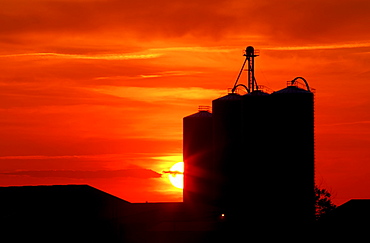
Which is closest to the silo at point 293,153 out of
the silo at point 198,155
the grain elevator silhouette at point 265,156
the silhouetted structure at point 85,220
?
the grain elevator silhouette at point 265,156

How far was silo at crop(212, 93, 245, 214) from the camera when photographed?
8800 cm

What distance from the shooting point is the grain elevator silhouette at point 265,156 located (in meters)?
83.8

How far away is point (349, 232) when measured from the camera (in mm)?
66375

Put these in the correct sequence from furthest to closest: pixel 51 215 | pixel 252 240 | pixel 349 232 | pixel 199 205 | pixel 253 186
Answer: pixel 199 205 < pixel 253 186 < pixel 252 240 < pixel 51 215 < pixel 349 232

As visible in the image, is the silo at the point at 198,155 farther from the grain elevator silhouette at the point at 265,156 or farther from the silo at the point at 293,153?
the silo at the point at 293,153

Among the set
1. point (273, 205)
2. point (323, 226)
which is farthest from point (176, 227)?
point (323, 226)

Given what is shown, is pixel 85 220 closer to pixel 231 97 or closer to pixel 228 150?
pixel 228 150

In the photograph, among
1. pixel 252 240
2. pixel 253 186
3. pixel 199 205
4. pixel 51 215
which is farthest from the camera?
pixel 199 205

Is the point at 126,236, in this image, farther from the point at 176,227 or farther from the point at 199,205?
the point at 199,205

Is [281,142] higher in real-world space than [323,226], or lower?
higher

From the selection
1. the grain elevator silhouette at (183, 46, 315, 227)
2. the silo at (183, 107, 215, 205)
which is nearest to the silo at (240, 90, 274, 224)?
the grain elevator silhouette at (183, 46, 315, 227)

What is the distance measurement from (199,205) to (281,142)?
13.0 m

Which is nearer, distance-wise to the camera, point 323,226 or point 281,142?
point 323,226

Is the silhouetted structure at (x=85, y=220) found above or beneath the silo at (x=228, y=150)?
beneath
